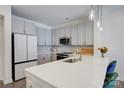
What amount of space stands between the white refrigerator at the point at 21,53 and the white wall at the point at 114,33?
278cm

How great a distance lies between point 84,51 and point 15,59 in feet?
9.26

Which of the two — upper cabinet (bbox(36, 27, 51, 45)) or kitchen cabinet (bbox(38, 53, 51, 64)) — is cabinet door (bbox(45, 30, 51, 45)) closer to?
upper cabinet (bbox(36, 27, 51, 45))

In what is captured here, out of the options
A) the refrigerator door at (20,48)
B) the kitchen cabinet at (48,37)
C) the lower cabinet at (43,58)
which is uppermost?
the kitchen cabinet at (48,37)

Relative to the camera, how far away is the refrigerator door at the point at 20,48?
317cm

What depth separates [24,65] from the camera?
3.47 m

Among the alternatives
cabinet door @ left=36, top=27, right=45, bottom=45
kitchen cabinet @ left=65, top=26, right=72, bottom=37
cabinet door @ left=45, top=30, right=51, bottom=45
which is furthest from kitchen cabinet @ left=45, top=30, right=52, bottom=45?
kitchen cabinet @ left=65, top=26, right=72, bottom=37

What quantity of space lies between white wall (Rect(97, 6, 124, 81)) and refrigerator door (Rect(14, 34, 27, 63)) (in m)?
2.94

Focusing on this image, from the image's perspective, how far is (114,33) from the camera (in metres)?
3.27

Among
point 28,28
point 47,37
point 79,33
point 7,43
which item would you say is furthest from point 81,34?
point 7,43

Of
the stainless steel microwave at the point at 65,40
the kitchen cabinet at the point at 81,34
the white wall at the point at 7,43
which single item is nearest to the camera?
the white wall at the point at 7,43

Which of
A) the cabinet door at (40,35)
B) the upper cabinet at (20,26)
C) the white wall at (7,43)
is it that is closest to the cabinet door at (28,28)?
the upper cabinet at (20,26)

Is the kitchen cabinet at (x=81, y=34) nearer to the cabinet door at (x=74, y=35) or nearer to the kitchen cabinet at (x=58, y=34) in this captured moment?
the cabinet door at (x=74, y=35)

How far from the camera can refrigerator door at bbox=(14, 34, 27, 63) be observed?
10.4 ft

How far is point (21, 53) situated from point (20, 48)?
0.19 metres
